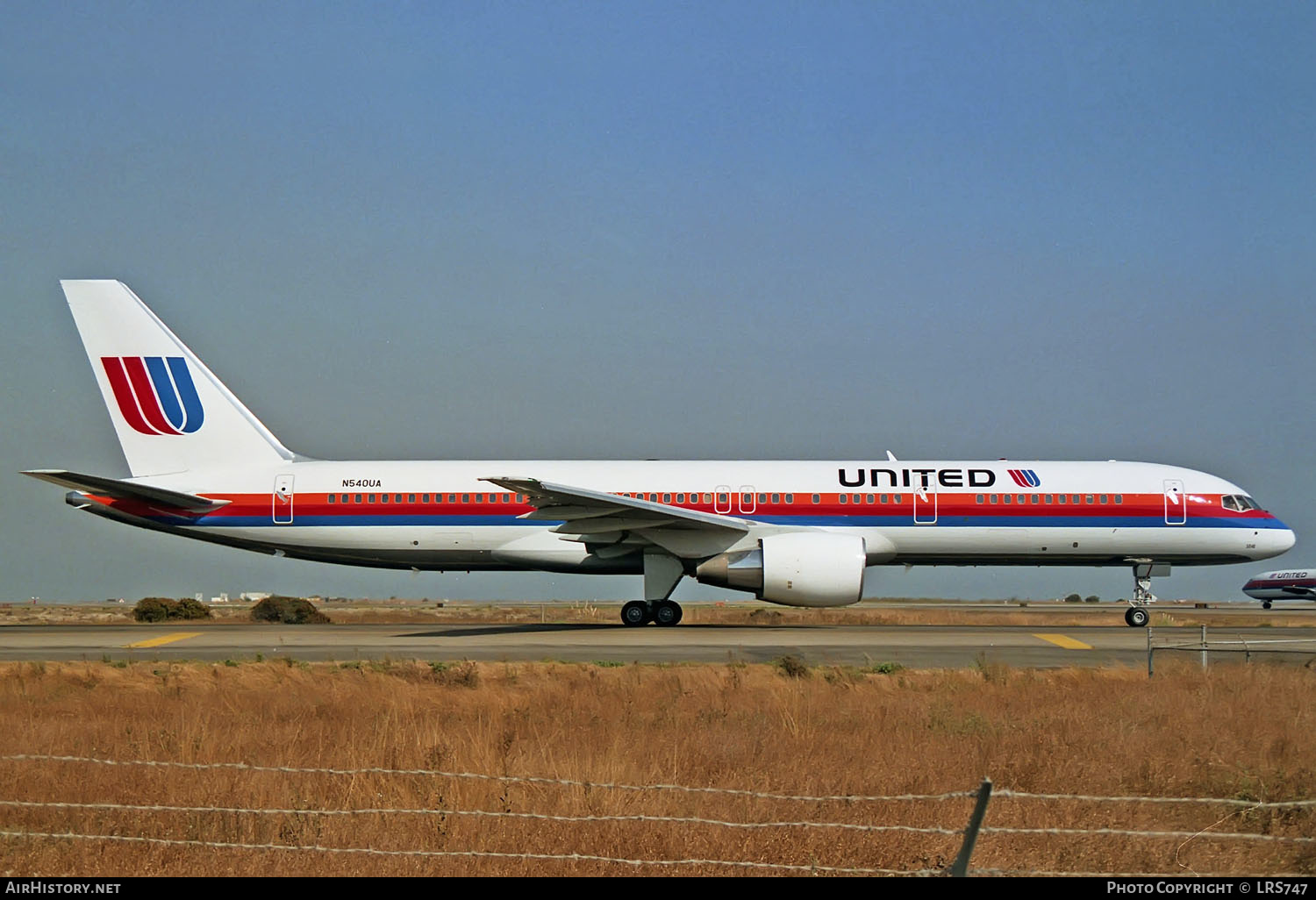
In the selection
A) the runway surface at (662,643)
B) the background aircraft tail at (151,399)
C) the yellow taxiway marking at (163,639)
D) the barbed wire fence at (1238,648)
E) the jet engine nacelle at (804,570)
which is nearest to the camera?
the barbed wire fence at (1238,648)

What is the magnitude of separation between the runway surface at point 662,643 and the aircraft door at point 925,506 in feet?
8.42

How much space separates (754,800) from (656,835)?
138cm

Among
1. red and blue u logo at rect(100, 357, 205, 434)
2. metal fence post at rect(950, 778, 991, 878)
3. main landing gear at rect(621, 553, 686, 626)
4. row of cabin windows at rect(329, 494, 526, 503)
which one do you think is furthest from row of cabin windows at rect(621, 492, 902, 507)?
metal fence post at rect(950, 778, 991, 878)

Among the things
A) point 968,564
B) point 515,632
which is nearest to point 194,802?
point 515,632

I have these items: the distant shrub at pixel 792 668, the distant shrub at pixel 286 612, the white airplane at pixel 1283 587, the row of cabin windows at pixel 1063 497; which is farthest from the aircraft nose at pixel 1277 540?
the white airplane at pixel 1283 587

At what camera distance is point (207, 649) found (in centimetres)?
2239

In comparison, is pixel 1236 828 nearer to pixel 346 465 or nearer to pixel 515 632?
pixel 515 632

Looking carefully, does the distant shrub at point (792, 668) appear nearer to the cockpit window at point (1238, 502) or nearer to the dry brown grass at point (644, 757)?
the dry brown grass at point (644, 757)

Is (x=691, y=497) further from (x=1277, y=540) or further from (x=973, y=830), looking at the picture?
(x=973, y=830)

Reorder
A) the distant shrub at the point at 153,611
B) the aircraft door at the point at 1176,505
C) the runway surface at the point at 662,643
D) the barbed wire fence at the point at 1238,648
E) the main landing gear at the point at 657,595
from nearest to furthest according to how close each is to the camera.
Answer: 1. the barbed wire fence at the point at 1238,648
2. the runway surface at the point at 662,643
3. the main landing gear at the point at 657,595
4. the aircraft door at the point at 1176,505
5. the distant shrub at the point at 153,611

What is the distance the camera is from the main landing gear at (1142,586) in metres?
30.1

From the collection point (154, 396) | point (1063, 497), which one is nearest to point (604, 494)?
point (1063, 497)

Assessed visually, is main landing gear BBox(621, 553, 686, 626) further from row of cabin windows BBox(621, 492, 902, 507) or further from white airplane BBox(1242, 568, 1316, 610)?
white airplane BBox(1242, 568, 1316, 610)

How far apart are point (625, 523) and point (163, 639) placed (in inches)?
389
